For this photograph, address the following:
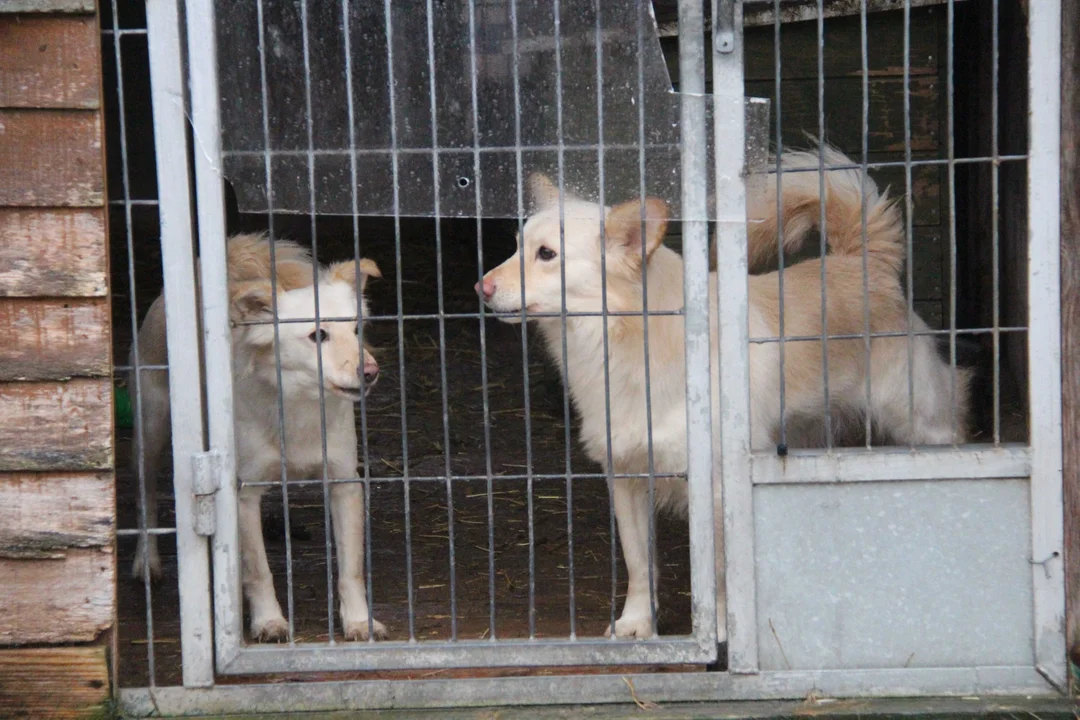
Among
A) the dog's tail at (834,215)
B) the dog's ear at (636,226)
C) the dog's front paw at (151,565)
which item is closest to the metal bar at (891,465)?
the dog's ear at (636,226)

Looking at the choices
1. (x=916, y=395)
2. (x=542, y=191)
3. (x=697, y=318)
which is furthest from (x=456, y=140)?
(x=916, y=395)

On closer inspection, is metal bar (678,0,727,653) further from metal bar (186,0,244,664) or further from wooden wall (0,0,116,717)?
wooden wall (0,0,116,717)

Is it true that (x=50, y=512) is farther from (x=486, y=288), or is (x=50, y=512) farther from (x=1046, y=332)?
(x=1046, y=332)

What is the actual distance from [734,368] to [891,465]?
1.65ft

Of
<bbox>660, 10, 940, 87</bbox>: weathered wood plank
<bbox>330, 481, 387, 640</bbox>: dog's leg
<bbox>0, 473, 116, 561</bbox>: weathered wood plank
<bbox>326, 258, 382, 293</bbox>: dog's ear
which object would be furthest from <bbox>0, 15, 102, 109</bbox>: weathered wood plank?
<bbox>660, 10, 940, 87</bbox>: weathered wood plank

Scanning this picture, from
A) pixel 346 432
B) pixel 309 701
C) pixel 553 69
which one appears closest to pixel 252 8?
pixel 553 69

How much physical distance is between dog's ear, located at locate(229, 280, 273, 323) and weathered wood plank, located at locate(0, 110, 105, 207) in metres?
0.74

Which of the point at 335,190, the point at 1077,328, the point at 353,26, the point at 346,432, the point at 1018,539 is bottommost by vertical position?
the point at 1018,539

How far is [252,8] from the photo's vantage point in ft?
10.4

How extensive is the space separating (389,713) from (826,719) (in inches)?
47.0

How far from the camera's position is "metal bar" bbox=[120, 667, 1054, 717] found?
3328 mm

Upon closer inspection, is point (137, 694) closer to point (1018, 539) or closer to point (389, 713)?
point (389, 713)

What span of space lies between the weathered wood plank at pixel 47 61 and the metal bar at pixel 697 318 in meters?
1.55

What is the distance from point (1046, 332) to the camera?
3230 mm
